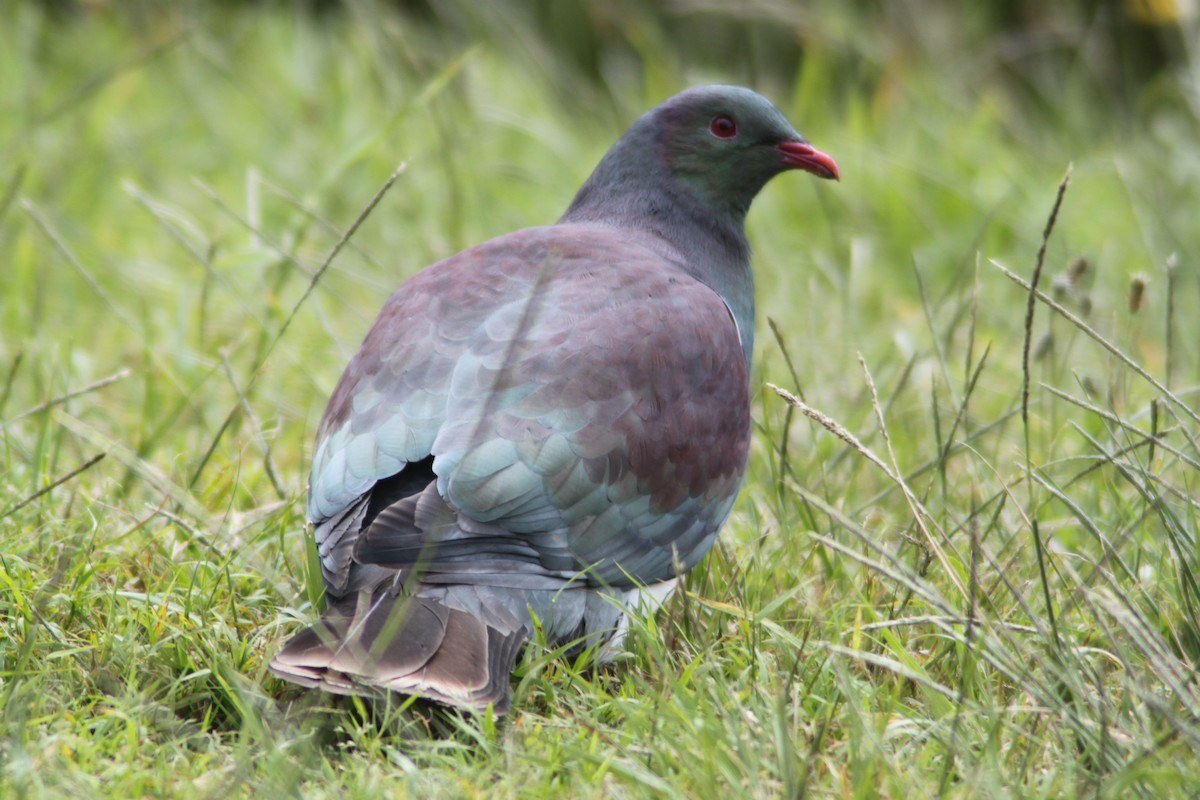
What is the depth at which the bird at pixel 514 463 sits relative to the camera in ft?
8.64

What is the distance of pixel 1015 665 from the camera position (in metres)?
2.45

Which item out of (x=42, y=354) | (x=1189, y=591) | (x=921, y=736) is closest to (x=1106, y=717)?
(x=921, y=736)

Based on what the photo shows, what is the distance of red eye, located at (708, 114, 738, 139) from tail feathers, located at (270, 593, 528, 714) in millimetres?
1711

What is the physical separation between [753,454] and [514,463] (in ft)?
4.56

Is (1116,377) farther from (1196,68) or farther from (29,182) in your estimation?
(29,182)

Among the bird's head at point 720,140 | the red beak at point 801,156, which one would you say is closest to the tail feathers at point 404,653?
the bird's head at point 720,140

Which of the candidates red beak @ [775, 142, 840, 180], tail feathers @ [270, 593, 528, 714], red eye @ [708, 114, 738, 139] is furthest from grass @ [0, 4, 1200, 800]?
red eye @ [708, 114, 738, 139]

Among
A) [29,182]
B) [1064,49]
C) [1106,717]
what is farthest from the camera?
[1064,49]

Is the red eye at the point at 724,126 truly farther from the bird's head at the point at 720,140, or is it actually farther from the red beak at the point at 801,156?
the red beak at the point at 801,156

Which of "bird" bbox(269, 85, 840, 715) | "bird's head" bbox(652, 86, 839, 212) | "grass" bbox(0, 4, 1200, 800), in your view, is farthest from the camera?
"bird's head" bbox(652, 86, 839, 212)

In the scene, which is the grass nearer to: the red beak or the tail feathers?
the tail feathers

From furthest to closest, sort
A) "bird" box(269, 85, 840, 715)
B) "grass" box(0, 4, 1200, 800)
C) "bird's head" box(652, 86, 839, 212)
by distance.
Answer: "bird's head" box(652, 86, 839, 212) → "bird" box(269, 85, 840, 715) → "grass" box(0, 4, 1200, 800)

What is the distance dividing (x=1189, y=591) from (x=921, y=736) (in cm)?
68

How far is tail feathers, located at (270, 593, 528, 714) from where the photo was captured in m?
2.50
